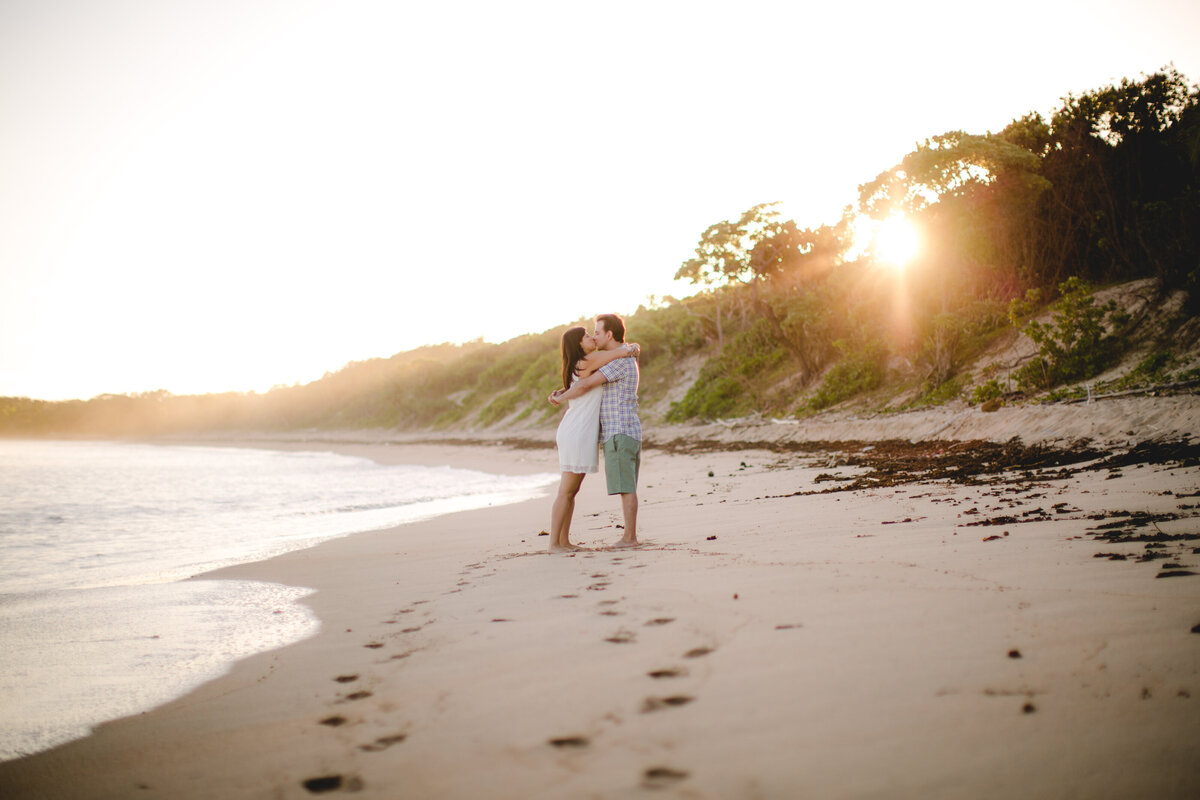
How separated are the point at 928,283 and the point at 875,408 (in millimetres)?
2875

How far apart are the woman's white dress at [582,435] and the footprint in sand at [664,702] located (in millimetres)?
2643

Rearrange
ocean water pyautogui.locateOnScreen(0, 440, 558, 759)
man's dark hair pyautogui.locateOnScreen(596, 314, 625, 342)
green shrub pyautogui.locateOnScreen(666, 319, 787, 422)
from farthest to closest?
green shrub pyautogui.locateOnScreen(666, 319, 787, 422)
man's dark hair pyautogui.locateOnScreen(596, 314, 625, 342)
ocean water pyautogui.locateOnScreen(0, 440, 558, 759)

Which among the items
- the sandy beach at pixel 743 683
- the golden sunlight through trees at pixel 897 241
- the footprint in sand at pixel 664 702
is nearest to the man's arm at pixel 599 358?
the sandy beach at pixel 743 683

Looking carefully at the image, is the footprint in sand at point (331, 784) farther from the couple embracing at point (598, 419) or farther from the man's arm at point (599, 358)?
the man's arm at point (599, 358)

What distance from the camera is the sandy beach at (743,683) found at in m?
1.35

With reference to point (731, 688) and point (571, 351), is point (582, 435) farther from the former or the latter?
point (731, 688)

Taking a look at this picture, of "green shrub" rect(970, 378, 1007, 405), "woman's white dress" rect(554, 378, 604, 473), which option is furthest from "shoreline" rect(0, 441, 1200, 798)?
"green shrub" rect(970, 378, 1007, 405)

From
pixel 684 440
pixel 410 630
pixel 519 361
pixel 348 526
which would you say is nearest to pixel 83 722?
pixel 410 630

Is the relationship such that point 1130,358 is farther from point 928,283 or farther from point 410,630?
point 410,630

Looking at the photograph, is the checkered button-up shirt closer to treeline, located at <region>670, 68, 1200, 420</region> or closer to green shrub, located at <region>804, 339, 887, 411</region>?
treeline, located at <region>670, 68, 1200, 420</region>

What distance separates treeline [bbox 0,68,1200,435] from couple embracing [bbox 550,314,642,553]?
8438 millimetres

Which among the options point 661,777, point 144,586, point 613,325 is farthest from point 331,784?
point 144,586

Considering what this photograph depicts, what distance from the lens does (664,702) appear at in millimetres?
1675

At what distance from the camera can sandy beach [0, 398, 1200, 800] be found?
1352 millimetres
